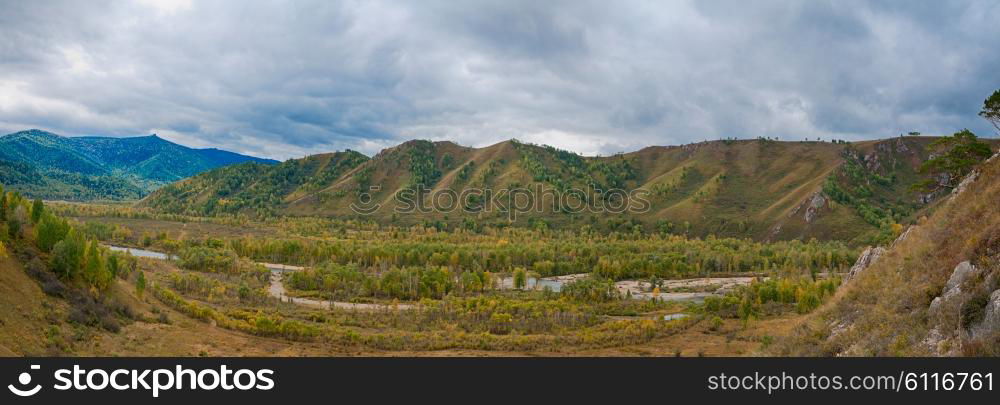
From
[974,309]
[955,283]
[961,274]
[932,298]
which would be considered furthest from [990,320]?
[932,298]

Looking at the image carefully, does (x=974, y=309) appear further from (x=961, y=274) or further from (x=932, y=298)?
(x=932, y=298)

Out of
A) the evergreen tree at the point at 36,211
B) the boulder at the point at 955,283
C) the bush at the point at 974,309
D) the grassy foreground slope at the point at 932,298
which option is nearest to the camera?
the bush at the point at 974,309

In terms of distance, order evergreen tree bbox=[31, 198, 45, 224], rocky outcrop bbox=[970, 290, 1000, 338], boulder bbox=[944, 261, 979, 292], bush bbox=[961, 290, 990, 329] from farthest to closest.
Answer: evergreen tree bbox=[31, 198, 45, 224], boulder bbox=[944, 261, 979, 292], bush bbox=[961, 290, 990, 329], rocky outcrop bbox=[970, 290, 1000, 338]

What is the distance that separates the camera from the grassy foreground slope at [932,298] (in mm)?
24125

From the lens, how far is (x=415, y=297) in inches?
4515

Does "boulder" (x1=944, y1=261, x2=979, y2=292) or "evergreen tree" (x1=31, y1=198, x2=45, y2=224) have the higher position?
"evergreen tree" (x1=31, y1=198, x2=45, y2=224)

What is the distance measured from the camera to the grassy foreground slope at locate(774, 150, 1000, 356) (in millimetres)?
24125

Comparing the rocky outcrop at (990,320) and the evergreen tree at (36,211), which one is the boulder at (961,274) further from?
the evergreen tree at (36,211)

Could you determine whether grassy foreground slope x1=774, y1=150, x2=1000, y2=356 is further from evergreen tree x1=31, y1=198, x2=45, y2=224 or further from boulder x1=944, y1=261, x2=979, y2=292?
evergreen tree x1=31, y1=198, x2=45, y2=224

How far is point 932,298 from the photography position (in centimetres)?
2847

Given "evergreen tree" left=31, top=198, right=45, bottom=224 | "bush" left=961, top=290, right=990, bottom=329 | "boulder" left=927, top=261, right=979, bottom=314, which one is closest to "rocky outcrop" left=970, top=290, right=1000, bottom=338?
"bush" left=961, top=290, right=990, bottom=329

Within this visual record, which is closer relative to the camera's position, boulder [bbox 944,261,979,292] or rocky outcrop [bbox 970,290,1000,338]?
rocky outcrop [bbox 970,290,1000,338]

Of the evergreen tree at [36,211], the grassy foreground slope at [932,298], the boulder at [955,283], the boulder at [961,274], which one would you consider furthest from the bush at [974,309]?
the evergreen tree at [36,211]

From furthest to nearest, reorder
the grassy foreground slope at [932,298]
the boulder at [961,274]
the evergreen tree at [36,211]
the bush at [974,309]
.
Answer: the evergreen tree at [36,211]
the boulder at [961,274]
the grassy foreground slope at [932,298]
the bush at [974,309]
